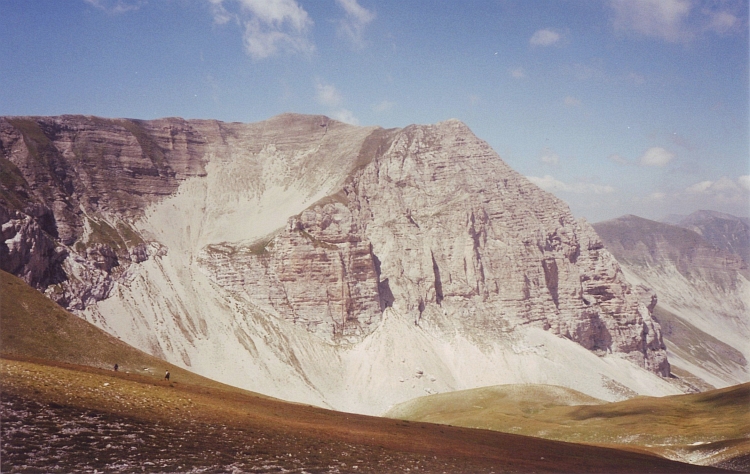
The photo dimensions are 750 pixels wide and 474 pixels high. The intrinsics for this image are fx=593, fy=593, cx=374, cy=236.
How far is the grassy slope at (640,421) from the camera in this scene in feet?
176

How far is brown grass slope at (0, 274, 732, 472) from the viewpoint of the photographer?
22984mm

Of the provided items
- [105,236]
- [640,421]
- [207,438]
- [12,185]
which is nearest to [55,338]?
[207,438]

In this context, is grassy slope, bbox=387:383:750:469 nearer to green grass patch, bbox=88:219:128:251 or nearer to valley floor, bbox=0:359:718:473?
valley floor, bbox=0:359:718:473

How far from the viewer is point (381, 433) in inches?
1555

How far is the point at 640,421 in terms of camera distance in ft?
240

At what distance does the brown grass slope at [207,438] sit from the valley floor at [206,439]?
0.06 meters

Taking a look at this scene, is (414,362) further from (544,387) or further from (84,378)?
(84,378)

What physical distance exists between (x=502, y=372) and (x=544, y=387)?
60.5 m

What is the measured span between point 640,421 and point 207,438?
6226 cm

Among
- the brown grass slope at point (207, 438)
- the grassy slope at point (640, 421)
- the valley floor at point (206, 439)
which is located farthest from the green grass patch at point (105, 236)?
the valley floor at point (206, 439)

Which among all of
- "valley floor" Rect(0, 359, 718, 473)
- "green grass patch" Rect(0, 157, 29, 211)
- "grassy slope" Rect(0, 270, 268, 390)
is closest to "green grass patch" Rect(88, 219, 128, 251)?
"green grass patch" Rect(0, 157, 29, 211)

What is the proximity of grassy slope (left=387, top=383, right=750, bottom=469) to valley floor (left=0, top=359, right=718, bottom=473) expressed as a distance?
38.1 feet

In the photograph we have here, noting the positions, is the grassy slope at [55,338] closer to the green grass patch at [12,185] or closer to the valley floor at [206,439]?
the valley floor at [206,439]

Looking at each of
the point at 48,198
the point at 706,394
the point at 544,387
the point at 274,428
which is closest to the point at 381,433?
the point at 274,428
